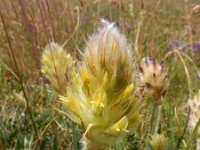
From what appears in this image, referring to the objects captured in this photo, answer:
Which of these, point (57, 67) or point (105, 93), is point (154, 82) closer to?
point (57, 67)

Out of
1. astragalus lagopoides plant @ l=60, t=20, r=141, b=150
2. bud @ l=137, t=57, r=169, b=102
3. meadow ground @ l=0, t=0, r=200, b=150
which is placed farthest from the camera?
meadow ground @ l=0, t=0, r=200, b=150

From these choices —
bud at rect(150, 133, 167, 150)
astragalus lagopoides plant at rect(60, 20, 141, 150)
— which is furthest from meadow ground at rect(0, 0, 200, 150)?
astragalus lagopoides plant at rect(60, 20, 141, 150)

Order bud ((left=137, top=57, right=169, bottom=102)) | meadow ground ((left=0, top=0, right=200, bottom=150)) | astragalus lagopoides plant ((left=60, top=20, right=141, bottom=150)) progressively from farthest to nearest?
meadow ground ((left=0, top=0, right=200, bottom=150)) → bud ((left=137, top=57, right=169, bottom=102)) → astragalus lagopoides plant ((left=60, top=20, right=141, bottom=150))

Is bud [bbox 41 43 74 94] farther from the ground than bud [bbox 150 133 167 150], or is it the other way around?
bud [bbox 41 43 74 94]

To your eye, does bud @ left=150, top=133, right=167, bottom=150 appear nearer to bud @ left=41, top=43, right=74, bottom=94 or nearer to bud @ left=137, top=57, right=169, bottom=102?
bud @ left=137, top=57, right=169, bottom=102

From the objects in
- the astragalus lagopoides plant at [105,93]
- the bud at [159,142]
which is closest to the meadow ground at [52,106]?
the bud at [159,142]

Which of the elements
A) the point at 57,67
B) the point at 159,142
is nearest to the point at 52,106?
the point at 57,67

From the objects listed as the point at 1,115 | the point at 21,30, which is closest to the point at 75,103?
the point at 1,115
